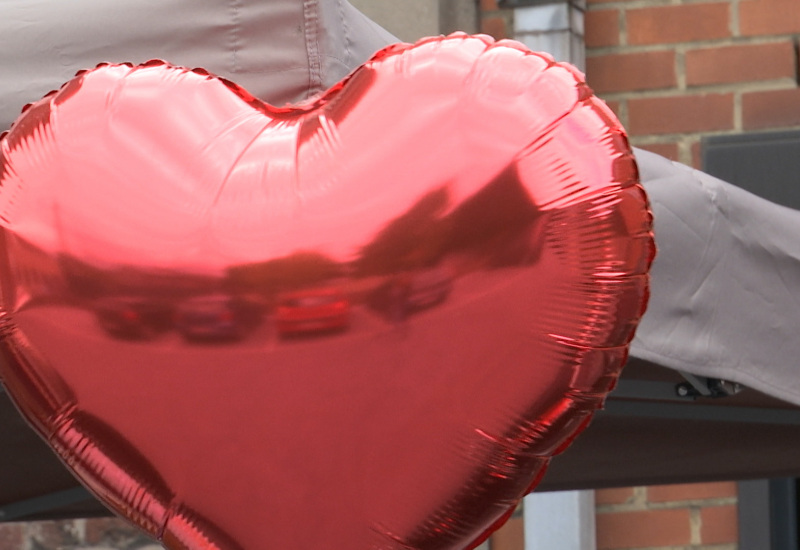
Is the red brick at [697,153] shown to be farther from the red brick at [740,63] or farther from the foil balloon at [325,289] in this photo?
the foil balloon at [325,289]

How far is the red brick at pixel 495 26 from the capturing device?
2344 millimetres

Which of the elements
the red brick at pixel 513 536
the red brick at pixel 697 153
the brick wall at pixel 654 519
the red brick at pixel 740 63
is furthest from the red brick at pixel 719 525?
the red brick at pixel 740 63

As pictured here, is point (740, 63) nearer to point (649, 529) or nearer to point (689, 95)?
point (689, 95)

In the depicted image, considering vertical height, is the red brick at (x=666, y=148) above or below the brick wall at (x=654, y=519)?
above

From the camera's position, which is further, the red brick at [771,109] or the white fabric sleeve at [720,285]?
the red brick at [771,109]

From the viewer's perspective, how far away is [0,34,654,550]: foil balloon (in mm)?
718

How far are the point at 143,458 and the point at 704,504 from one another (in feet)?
5.51

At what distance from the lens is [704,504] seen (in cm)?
229

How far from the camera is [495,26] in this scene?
7.72 ft

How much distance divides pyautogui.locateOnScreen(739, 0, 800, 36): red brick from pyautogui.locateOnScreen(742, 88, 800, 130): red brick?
A: 109 millimetres

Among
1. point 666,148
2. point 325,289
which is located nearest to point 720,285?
point 325,289

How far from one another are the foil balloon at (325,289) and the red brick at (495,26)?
1591mm

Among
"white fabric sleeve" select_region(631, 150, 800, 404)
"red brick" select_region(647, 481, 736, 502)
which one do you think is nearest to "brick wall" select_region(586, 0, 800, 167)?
"red brick" select_region(647, 481, 736, 502)

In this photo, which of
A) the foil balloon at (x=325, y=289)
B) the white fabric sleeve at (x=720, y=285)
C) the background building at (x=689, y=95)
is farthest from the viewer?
the background building at (x=689, y=95)
